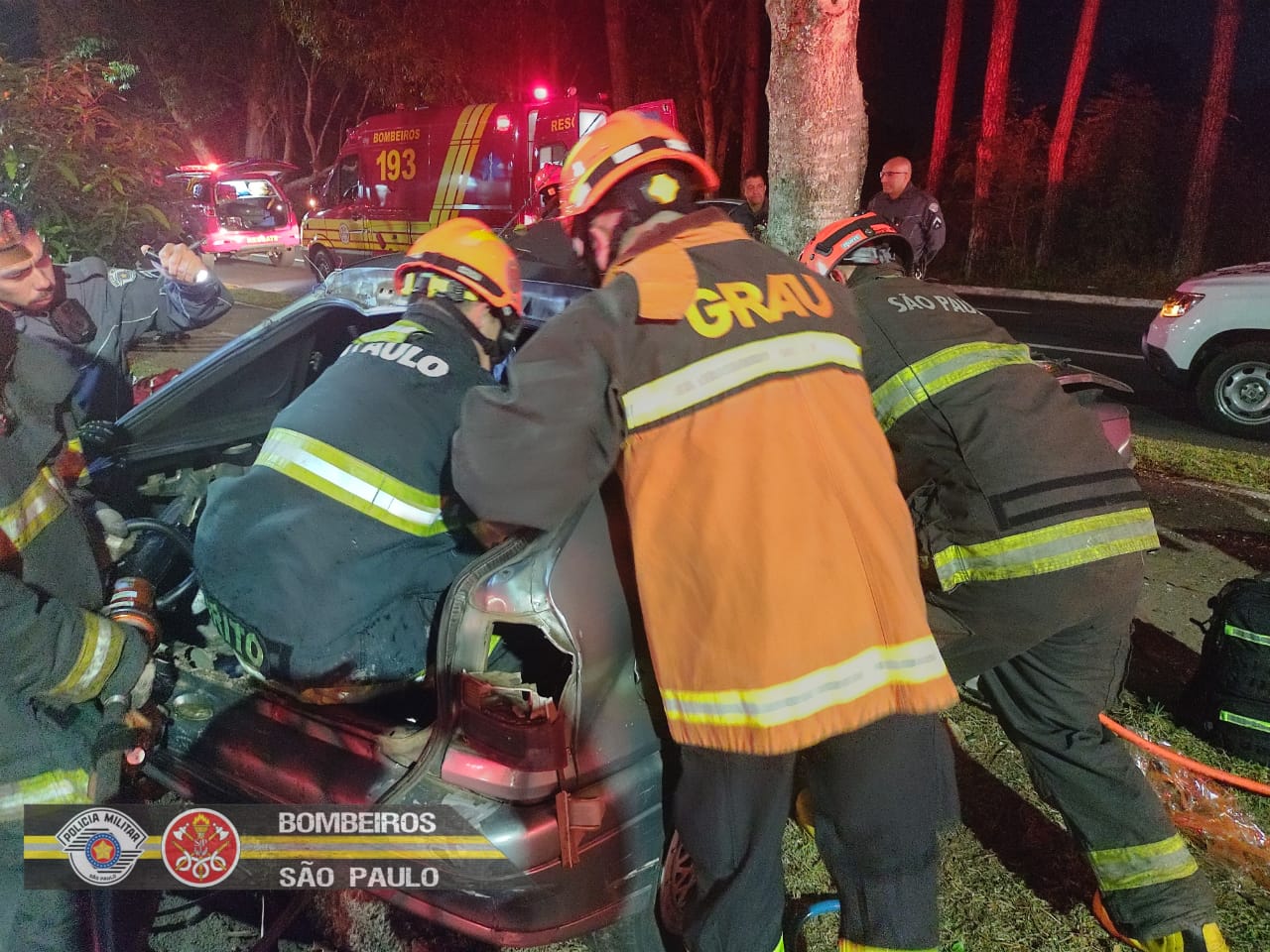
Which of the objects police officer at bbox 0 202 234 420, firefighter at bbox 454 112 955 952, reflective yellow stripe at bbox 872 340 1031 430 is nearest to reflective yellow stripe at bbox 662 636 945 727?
firefighter at bbox 454 112 955 952

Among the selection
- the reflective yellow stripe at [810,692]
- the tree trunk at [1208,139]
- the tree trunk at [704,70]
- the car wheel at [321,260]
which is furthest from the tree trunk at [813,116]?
the tree trunk at [704,70]

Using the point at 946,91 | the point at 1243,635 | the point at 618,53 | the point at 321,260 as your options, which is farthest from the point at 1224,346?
the point at 946,91

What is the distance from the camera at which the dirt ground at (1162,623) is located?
238 centimetres

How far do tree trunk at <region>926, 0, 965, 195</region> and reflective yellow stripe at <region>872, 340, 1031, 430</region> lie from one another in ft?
57.6

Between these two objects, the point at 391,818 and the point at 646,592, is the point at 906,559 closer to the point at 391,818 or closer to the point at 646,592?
the point at 646,592

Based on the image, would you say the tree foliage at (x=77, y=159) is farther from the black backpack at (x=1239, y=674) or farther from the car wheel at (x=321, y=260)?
the car wheel at (x=321, y=260)

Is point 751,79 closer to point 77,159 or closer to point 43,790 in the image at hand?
point 77,159

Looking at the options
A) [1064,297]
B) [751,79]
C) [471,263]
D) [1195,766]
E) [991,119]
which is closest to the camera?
[471,263]

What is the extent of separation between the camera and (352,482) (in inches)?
78.5

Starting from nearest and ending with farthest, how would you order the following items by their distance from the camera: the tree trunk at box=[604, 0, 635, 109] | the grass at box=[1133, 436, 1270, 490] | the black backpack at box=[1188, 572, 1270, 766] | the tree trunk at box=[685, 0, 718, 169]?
the black backpack at box=[1188, 572, 1270, 766] → the grass at box=[1133, 436, 1270, 490] → the tree trunk at box=[604, 0, 635, 109] → the tree trunk at box=[685, 0, 718, 169]

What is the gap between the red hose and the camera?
2.59 meters

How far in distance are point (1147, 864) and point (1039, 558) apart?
2.44 feet

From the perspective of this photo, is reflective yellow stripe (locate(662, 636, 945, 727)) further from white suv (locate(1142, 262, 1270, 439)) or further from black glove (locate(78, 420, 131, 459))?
white suv (locate(1142, 262, 1270, 439))

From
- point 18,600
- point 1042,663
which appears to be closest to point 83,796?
point 18,600
